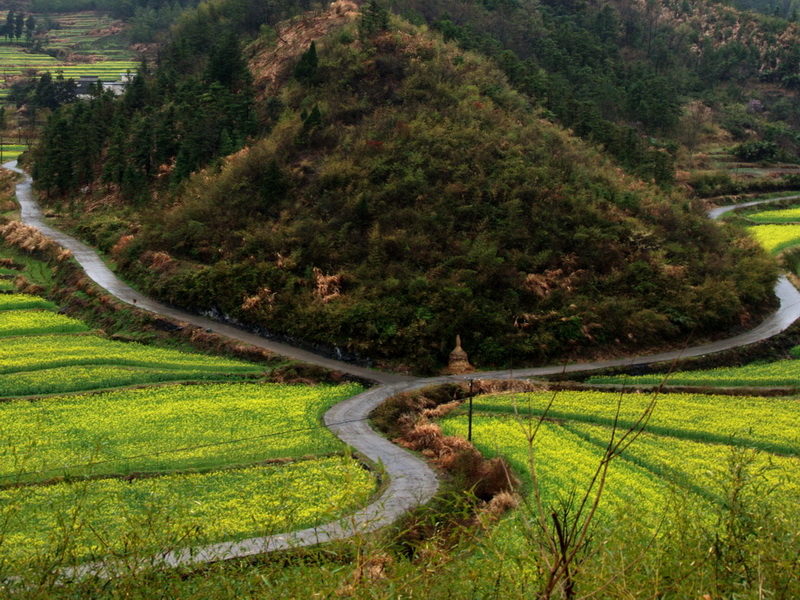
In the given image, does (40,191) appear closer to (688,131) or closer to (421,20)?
(421,20)

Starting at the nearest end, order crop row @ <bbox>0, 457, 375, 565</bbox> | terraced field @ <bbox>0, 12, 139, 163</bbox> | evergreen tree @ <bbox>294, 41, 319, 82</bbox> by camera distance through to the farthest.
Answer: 1. crop row @ <bbox>0, 457, 375, 565</bbox>
2. evergreen tree @ <bbox>294, 41, 319, 82</bbox>
3. terraced field @ <bbox>0, 12, 139, 163</bbox>

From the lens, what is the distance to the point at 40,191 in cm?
5897

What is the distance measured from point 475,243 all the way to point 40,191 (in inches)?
1572

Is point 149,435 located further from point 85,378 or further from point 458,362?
point 458,362

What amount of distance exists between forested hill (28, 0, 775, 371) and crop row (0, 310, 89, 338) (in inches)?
168

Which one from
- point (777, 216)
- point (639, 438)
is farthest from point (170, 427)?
point (777, 216)

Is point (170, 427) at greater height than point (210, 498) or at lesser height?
lesser

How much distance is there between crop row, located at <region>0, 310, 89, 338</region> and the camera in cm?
3525

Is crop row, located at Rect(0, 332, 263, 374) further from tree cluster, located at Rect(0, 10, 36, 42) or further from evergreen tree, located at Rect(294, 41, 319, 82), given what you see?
tree cluster, located at Rect(0, 10, 36, 42)

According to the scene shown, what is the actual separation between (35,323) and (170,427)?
1628 centimetres

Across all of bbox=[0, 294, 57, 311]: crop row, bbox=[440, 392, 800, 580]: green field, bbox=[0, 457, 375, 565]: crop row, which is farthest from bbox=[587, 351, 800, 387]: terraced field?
bbox=[0, 294, 57, 311]: crop row

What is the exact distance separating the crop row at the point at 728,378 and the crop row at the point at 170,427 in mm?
11350

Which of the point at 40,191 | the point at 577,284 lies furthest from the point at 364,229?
the point at 40,191

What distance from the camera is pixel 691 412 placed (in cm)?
2653
